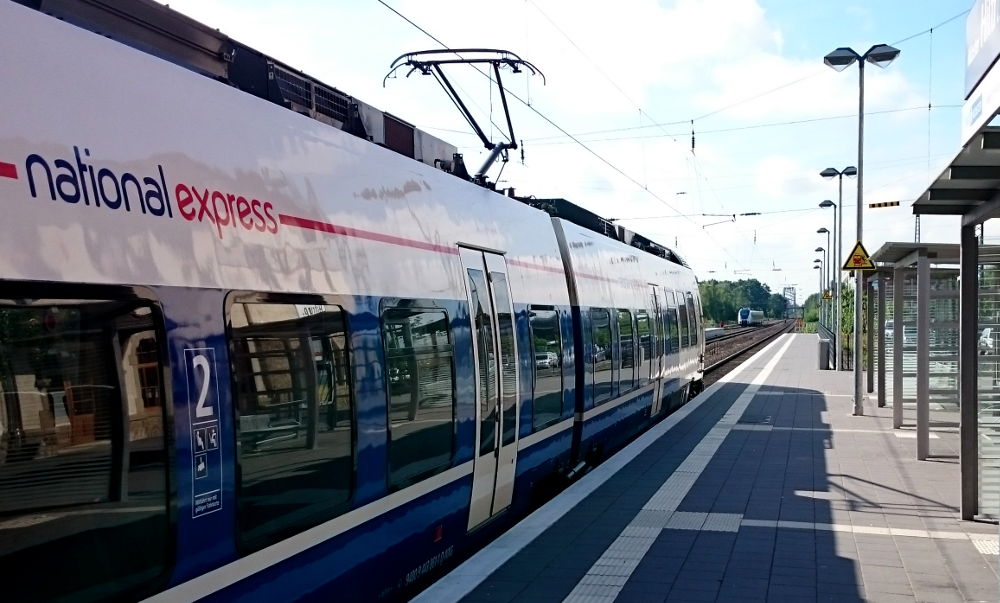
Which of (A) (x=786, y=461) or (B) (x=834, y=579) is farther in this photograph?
(A) (x=786, y=461)

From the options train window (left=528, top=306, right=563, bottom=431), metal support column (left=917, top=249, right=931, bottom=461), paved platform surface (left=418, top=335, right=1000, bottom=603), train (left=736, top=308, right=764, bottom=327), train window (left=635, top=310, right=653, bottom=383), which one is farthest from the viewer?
train (left=736, top=308, right=764, bottom=327)

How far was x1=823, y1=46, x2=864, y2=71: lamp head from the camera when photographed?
19.9 meters

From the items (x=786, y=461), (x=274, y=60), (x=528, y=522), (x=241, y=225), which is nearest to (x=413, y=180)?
(x=274, y=60)

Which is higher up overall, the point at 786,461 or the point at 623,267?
the point at 623,267

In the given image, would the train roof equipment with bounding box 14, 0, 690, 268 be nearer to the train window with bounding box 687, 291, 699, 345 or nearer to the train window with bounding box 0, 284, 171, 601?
the train window with bounding box 0, 284, 171, 601

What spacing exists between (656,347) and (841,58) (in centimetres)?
788

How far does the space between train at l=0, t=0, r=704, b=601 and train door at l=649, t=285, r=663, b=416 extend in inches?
343

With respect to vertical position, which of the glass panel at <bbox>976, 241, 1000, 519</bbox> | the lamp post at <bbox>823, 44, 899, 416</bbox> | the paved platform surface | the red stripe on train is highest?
the lamp post at <bbox>823, 44, 899, 416</bbox>

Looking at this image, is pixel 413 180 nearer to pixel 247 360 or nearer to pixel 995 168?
pixel 247 360

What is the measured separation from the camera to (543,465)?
9.84 metres

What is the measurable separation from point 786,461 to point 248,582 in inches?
362

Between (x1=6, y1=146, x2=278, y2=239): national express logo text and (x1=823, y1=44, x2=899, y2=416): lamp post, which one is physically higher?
(x1=823, y1=44, x2=899, y2=416): lamp post

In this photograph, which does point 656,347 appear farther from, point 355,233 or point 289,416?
point 289,416

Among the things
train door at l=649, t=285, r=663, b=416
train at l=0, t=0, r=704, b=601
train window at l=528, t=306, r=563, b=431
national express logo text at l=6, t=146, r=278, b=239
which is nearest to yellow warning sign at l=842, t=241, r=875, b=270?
train door at l=649, t=285, r=663, b=416
